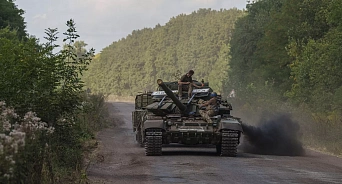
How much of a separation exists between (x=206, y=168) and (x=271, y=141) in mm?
7229

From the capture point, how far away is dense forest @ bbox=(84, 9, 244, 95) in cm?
10631

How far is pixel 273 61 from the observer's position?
160 ft

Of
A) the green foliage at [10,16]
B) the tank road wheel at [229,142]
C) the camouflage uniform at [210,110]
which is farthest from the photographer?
the green foliage at [10,16]

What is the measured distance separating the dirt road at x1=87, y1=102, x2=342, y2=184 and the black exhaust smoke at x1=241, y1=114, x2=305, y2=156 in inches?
26.9

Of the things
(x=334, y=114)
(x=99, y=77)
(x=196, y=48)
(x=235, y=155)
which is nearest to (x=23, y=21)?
(x=334, y=114)

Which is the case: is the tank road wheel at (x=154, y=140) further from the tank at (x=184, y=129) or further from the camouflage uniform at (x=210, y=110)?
the camouflage uniform at (x=210, y=110)

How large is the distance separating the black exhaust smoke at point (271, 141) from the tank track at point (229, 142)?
8.94 feet

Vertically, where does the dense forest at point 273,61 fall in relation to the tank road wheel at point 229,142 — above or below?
above

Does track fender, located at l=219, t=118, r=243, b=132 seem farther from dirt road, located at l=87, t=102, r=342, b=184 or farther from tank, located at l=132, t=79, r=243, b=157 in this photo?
dirt road, located at l=87, t=102, r=342, b=184

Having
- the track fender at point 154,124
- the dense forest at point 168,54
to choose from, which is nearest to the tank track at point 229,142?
the track fender at point 154,124

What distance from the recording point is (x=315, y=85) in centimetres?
3584

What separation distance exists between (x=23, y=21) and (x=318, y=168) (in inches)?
1687

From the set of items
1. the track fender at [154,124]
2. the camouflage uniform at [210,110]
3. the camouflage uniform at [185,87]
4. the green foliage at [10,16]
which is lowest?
the track fender at [154,124]

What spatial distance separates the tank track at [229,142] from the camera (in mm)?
19609
